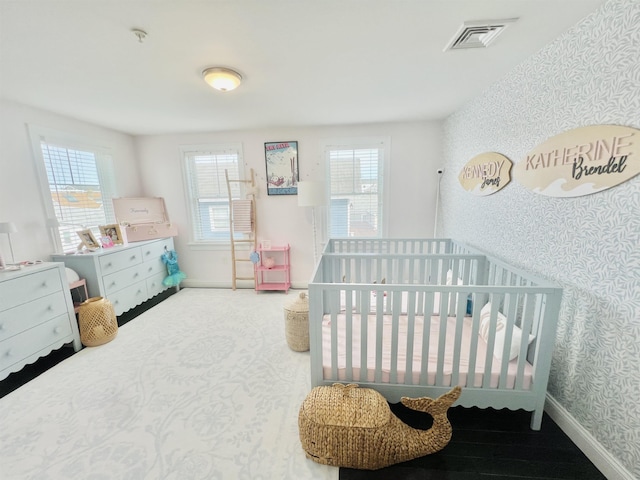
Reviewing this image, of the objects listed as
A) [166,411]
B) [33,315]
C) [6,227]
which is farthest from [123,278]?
[166,411]

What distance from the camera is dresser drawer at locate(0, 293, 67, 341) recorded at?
1.88 metres

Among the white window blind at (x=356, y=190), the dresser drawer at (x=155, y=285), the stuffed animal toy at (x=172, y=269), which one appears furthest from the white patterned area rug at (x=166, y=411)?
the white window blind at (x=356, y=190)

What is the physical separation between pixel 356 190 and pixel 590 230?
2485mm

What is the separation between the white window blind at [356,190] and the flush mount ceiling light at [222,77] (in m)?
1.76

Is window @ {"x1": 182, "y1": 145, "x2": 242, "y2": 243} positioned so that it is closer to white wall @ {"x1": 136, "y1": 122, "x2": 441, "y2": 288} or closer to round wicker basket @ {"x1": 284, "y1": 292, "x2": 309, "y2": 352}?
white wall @ {"x1": 136, "y1": 122, "x2": 441, "y2": 288}

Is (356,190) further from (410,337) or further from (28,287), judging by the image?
(28,287)

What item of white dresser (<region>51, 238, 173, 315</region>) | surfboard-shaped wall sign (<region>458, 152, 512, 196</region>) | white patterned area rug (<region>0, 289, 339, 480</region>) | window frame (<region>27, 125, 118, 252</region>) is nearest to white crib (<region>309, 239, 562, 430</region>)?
white patterned area rug (<region>0, 289, 339, 480</region>)

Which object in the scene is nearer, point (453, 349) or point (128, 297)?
point (453, 349)

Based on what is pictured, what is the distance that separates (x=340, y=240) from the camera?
293 centimetres

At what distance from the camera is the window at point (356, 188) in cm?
346

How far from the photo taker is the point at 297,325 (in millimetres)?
2275

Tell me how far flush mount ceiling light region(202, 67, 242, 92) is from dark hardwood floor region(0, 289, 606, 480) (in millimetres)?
2554

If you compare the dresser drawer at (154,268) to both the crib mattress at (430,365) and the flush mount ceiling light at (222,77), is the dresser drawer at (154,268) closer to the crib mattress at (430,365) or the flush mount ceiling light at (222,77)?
the flush mount ceiling light at (222,77)

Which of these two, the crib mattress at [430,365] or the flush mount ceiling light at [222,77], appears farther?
the flush mount ceiling light at [222,77]
